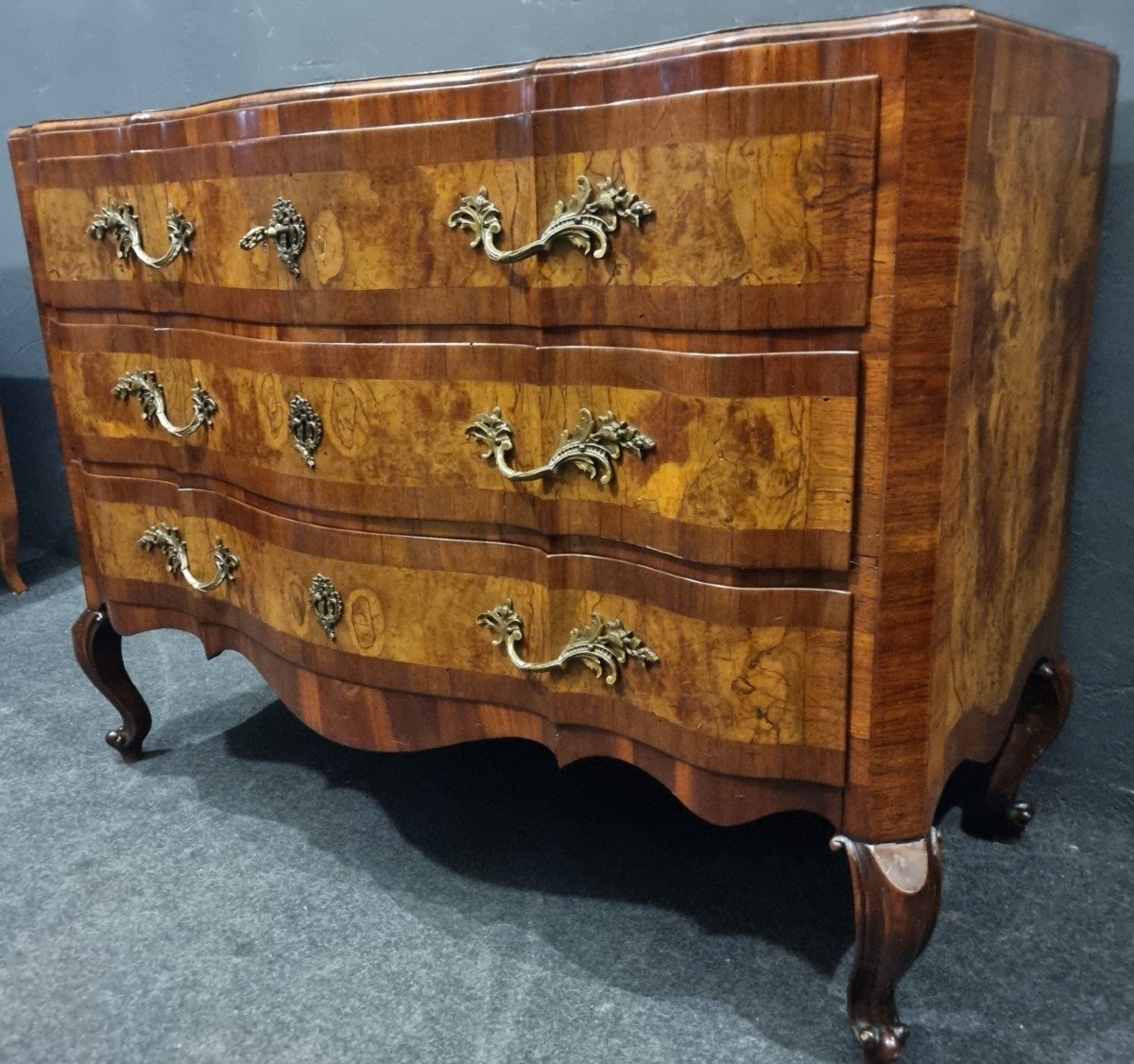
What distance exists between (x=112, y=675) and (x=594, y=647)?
887mm

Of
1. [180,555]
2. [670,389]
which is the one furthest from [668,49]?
[180,555]

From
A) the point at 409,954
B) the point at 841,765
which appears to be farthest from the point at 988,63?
the point at 409,954

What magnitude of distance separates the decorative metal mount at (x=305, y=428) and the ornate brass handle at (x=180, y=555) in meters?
0.23

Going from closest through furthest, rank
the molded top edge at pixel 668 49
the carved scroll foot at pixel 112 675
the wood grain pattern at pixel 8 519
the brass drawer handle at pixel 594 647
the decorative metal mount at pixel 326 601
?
the molded top edge at pixel 668 49
the brass drawer handle at pixel 594 647
the decorative metal mount at pixel 326 601
the carved scroll foot at pixel 112 675
the wood grain pattern at pixel 8 519

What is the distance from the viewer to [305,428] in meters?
1.12

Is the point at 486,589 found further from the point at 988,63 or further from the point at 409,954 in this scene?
the point at 988,63

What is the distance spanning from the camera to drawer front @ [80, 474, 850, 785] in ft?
3.08

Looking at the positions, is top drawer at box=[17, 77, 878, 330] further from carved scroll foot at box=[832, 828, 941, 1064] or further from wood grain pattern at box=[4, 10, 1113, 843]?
Answer: carved scroll foot at box=[832, 828, 941, 1064]

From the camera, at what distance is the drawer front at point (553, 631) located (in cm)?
94

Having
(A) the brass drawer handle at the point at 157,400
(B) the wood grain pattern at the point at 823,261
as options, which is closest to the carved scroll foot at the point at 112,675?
(A) the brass drawer handle at the point at 157,400

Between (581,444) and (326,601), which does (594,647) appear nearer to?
(581,444)

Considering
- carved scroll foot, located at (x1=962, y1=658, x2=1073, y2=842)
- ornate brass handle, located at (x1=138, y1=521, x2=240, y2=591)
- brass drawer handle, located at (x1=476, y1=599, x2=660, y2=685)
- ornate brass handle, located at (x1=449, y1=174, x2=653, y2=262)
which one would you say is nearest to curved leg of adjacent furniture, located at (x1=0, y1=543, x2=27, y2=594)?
ornate brass handle, located at (x1=138, y1=521, x2=240, y2=591)

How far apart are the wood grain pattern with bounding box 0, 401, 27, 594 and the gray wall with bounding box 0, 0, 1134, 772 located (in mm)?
255

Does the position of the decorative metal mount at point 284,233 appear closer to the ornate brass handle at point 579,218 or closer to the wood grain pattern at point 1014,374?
the ornate brass handle at point 579,218
